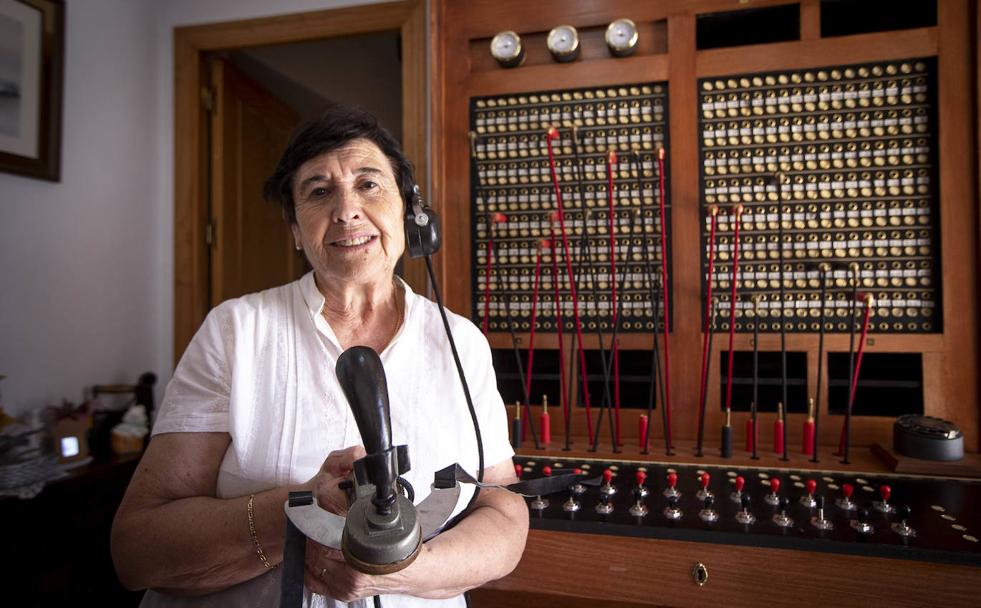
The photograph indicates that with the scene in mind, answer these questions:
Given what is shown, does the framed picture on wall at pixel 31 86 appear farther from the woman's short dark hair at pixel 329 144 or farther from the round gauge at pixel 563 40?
the round gauge at pixel 563 40

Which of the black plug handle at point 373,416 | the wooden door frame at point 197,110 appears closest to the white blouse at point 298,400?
the black plug handle at point 373,416

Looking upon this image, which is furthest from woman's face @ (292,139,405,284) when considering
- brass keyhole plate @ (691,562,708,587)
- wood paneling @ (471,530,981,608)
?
brass keyhole plate @ (691,562,708,587)

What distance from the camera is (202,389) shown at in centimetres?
92

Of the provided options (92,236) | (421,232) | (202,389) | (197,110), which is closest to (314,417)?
(202,389)

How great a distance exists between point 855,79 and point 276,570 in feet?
6.64

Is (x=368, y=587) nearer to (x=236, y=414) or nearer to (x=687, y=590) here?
(x=236, y=414)

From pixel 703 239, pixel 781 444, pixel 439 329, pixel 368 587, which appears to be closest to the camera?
pixel 368 587

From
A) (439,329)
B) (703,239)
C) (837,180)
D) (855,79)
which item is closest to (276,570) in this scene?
Result: (439,329)

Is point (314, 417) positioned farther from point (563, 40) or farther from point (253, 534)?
point (563, 40)

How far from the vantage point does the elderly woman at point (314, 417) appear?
0.81 metres

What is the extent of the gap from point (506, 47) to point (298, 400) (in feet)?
4.60

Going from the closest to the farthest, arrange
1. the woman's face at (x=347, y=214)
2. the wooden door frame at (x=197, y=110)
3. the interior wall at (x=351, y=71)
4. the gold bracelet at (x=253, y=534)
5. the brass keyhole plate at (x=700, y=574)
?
the gold bracelet at (x=253, y=534), the woman's face at (x=347, y=214), the brass keyhole plate at (x=700, y=574), the wooden door frame at (x=197, y=110), the interior wall at (x=351, y=71)

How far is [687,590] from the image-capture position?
116 cm

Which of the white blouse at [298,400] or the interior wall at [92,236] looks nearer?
the white blouse at [298,400]
